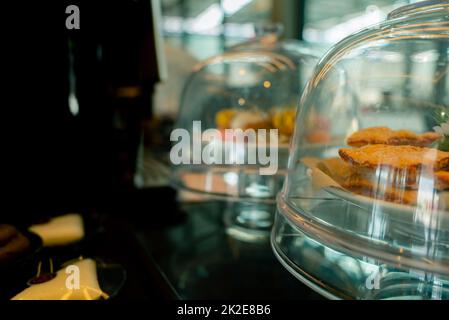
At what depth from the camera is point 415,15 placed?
44 cm

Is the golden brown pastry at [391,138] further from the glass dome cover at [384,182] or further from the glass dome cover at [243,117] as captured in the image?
the glass dome cover at [243,117]

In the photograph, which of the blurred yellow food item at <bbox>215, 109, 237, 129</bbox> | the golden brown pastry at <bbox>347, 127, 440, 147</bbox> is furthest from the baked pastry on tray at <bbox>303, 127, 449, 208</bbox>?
the blurred yellow food item at <bbox>215, 109, 237, 129</bbox>

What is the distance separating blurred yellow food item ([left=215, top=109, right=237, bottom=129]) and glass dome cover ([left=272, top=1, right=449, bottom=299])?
21cm

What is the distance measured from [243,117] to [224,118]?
5 cm

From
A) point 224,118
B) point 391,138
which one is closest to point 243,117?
point 224,118

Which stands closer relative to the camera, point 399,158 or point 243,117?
point 399,158

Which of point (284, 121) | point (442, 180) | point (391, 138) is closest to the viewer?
point (442, 180)

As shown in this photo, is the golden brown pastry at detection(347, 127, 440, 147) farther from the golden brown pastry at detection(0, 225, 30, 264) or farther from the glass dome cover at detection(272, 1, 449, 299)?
the golden brown pastry at detection(0, 225, 30, 264)

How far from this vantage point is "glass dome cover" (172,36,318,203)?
0.72m

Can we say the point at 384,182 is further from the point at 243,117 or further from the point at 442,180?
the point at 243,117

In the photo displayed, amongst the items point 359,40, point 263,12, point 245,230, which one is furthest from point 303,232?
point 263,12

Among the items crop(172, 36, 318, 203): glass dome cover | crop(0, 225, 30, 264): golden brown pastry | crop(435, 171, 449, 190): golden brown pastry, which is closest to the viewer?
crop(435, 171, 449, 190): golden brown pastry

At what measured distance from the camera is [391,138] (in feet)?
1.46
